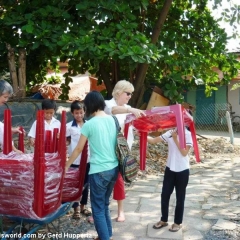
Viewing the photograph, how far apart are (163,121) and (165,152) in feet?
17.4

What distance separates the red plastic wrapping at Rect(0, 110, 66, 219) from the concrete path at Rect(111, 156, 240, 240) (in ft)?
4.02

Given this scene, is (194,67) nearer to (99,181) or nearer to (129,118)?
(129,118)

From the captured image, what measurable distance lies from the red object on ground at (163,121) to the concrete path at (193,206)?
2.43 ft

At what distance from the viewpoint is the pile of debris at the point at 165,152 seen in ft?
25.2

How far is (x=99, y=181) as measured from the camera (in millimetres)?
3383

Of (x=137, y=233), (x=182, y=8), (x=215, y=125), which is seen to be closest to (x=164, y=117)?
(x=137, y=233)

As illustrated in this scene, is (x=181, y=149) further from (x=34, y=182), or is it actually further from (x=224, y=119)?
(x=224, y=119)

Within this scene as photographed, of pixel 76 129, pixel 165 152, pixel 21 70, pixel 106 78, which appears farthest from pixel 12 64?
pixel 76 129

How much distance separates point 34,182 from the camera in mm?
2910

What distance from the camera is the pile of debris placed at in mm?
7673

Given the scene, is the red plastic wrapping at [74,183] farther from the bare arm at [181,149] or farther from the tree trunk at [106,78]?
the tree trunk at [106,78]

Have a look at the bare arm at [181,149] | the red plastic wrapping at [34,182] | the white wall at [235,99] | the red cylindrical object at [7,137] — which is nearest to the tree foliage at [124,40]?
the bare arm at [181,149]

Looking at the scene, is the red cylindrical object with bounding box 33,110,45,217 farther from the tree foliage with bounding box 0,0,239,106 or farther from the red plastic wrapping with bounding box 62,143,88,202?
the tree foliage with bounding box 0,0,239,106

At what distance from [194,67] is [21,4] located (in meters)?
Result: 3.86
